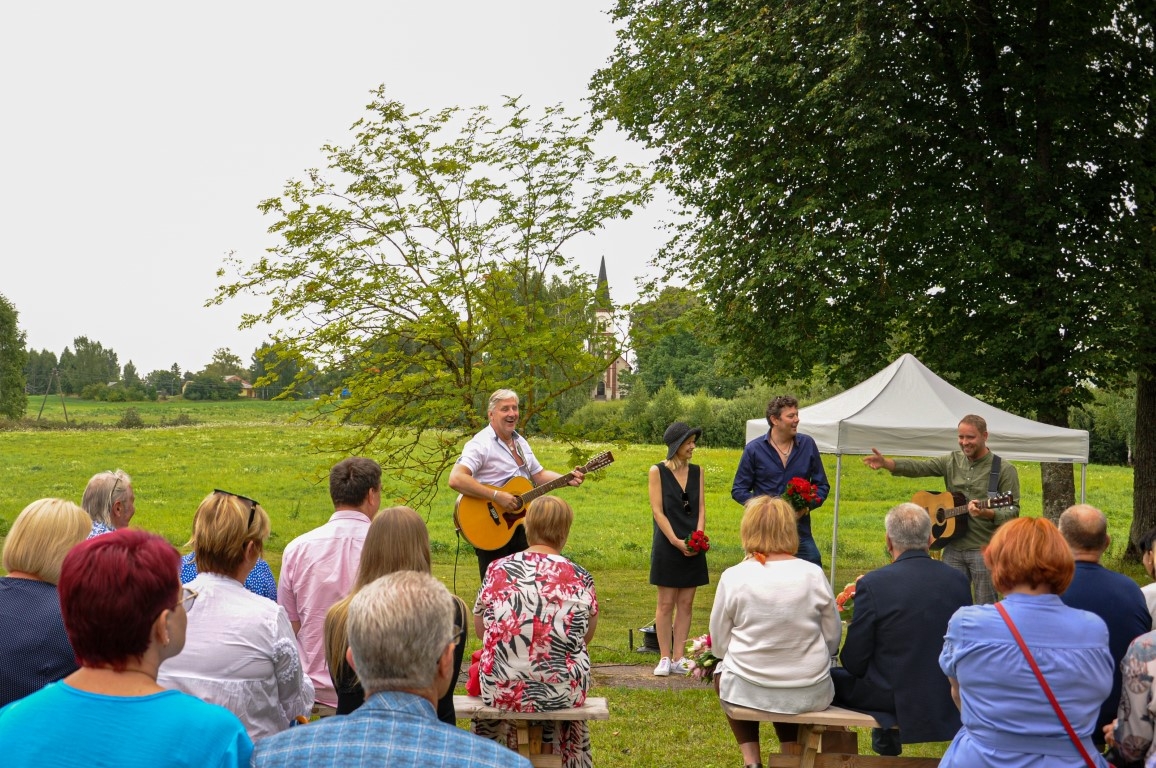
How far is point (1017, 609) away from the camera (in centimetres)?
389

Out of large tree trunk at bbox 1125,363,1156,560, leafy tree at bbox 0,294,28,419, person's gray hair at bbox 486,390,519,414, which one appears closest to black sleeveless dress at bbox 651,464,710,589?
person's gray hair at bbox 486,390,519,414

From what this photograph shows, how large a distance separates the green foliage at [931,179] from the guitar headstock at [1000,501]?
6.30 metres

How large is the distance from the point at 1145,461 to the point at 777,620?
1300 centimetres

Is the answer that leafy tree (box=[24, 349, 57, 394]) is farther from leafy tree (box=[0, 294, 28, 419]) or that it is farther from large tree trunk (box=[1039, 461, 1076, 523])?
large tree trunk (box=[1039, 461, 1076, 523])

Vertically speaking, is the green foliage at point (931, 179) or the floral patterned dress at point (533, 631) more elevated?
the green foliage at point (931, 179)

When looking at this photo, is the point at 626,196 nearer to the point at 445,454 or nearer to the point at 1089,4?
the point at 445,454

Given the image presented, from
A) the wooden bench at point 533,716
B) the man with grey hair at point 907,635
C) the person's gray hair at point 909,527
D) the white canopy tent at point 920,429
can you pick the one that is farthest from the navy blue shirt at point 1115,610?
the white canopy tent at point 920,429

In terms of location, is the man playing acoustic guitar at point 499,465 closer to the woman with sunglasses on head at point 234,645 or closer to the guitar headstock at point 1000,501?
the guitar headstock at point 1000,501

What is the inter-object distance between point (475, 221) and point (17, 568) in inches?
335

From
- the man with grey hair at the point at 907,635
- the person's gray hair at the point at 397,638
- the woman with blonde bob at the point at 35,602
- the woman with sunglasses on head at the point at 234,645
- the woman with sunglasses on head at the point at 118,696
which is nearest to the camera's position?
the woman with sunglasses on head at the point at 118,696

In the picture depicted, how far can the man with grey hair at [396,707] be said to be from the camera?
92.8 inches

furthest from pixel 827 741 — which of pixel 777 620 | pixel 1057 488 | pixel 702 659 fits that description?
pixel 1057 488

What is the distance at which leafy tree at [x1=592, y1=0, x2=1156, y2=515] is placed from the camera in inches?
546

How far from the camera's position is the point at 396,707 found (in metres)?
2.43
